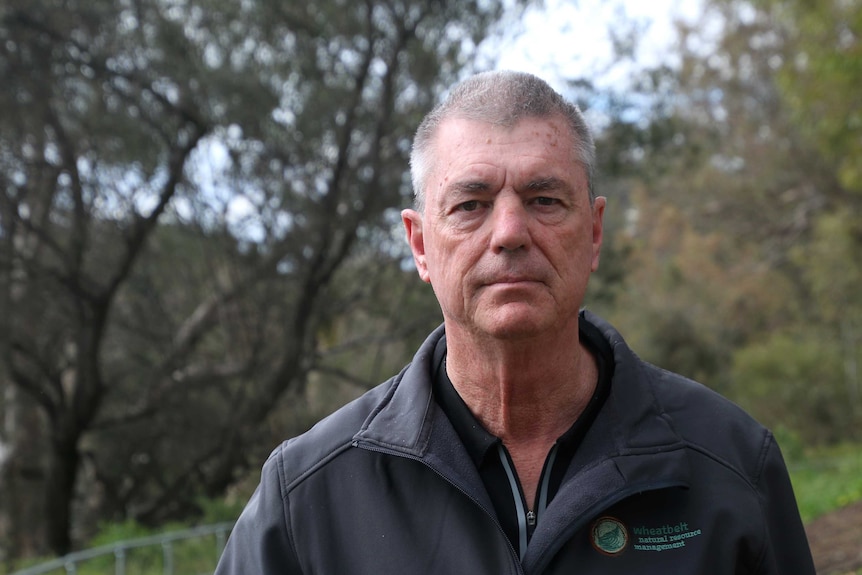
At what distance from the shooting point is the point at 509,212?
2.07 meters

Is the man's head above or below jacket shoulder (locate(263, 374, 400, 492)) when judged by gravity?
above

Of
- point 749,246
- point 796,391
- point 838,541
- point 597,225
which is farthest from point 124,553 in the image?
point 749,246

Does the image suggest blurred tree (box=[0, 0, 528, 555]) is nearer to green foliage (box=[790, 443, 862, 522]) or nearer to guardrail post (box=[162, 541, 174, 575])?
guardrail post (box=[162, 541, 174, 575])

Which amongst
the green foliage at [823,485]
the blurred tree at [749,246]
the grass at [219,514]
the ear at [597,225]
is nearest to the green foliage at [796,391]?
the blurred tree at [749,246]

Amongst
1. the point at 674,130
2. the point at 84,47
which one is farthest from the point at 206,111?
the point at 674,130

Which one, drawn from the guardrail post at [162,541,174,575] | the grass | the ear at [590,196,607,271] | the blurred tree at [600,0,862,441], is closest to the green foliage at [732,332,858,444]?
the blurred tree at [600,0,862,441]

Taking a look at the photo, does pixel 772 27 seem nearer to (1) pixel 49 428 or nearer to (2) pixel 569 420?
(1) pixel 49 428

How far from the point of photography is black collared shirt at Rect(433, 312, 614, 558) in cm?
203

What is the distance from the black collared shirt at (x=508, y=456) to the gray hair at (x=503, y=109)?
0.42 metres

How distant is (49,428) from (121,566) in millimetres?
5821

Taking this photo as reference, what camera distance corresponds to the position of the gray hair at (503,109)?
2133 mm

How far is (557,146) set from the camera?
6.98 ft

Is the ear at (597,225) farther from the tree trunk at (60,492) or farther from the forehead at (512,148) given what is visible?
the tree trunk at (60,492)

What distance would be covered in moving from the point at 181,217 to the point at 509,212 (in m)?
10.2
